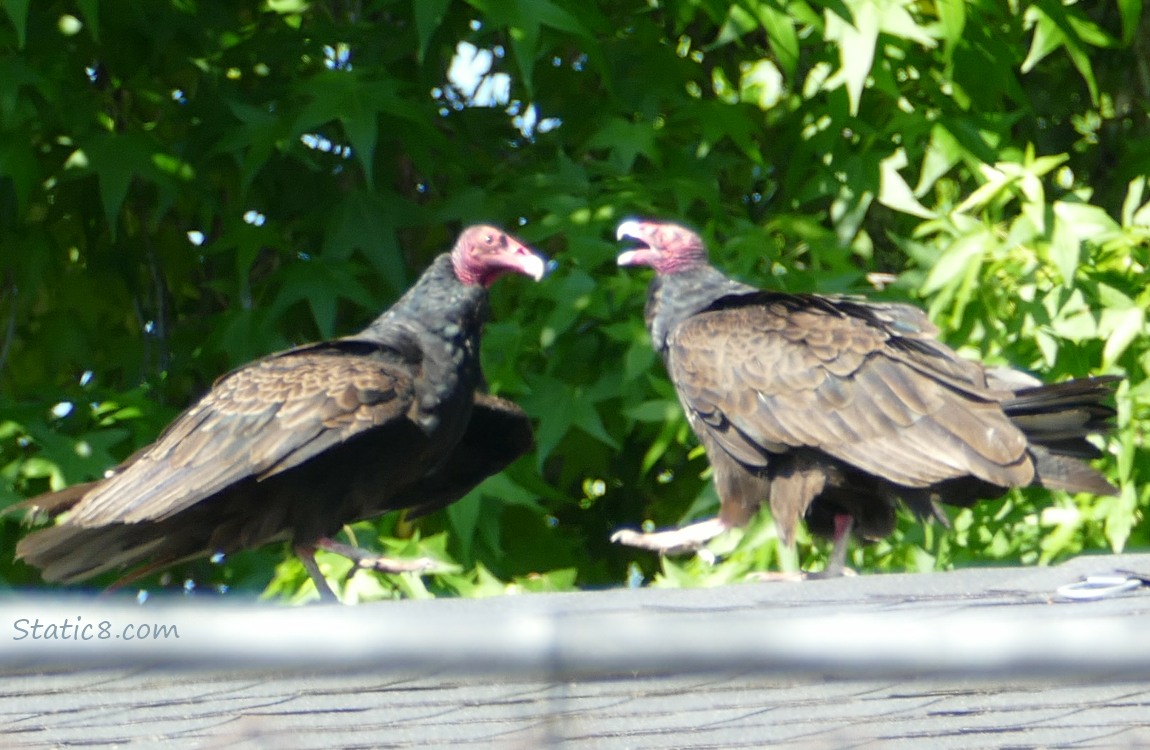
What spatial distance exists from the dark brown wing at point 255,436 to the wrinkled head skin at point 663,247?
73 centimetres

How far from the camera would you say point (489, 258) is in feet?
13.0

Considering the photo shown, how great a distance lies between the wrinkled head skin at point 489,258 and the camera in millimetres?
3965

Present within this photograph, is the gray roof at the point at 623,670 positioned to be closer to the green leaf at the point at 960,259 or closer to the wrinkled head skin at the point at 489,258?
the green leaf at the point at 960,259

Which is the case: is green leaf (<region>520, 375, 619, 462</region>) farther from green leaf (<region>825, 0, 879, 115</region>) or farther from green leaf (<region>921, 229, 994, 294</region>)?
green leaf (<region>825, 0, 879, 115</region>)

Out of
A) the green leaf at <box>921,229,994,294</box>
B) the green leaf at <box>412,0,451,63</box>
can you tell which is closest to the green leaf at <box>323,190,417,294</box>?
the green leaf at <box>412,0,451,63</box>

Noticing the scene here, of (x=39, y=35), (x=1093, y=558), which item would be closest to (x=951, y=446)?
(x=1093, y=558)

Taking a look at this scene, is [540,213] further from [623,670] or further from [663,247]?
[623,670]

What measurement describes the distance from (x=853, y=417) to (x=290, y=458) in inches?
46.6

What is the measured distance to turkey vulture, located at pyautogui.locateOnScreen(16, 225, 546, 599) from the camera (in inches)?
134

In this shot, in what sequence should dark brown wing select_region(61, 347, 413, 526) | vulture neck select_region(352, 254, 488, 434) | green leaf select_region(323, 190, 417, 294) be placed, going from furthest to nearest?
green leaf select_region(323, 190, 417, 294)
vulture neck select_region(352, 254, 488, 434)
dark brown wing select_region(61, 347, 413, 526)

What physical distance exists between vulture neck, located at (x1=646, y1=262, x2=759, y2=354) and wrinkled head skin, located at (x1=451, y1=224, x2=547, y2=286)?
0.91ft

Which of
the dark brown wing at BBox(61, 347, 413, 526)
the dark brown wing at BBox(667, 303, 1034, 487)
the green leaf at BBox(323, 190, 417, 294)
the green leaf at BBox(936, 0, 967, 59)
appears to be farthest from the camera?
the green leaf at BBox(323, 190, 417, 294)

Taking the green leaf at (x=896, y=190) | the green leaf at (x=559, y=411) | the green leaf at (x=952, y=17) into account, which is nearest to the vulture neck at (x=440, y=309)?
the green leaf at (x=559, y=411)

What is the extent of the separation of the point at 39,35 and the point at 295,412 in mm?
1274
